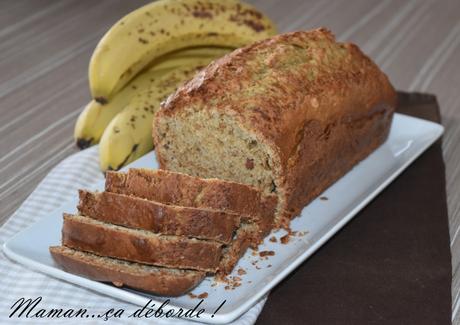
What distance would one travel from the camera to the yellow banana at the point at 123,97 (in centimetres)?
416

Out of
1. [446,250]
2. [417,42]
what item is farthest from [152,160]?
[417,42]

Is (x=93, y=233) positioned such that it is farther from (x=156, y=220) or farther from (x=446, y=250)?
(x=446, y=250)

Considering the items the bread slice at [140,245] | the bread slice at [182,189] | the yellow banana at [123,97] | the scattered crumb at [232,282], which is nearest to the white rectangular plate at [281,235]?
the scattered crumb at [232,282]

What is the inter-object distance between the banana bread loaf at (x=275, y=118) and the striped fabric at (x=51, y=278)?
538mm

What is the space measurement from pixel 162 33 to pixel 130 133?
1.88 ft

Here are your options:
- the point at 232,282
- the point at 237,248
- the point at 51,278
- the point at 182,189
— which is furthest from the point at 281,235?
the point at 51,278

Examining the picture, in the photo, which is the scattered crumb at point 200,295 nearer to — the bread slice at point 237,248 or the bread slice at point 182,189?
the bread slice at point 237,248

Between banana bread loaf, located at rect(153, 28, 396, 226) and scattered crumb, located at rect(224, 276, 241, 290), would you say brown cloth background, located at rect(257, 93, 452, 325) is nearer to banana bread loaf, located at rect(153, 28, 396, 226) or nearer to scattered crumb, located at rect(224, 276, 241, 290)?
scattered crumb, located at rect(224, 276, 241, 290)

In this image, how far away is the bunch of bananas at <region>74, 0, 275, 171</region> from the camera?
3.92 meters

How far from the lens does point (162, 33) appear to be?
409 centimetres

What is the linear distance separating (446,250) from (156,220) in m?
1.27

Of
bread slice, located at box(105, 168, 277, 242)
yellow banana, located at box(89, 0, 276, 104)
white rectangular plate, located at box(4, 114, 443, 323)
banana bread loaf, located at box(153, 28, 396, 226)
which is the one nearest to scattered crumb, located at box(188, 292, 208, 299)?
white rectangular plate, located at box(4, 114, 443, 323)

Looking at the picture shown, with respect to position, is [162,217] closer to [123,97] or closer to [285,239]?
[285,239]

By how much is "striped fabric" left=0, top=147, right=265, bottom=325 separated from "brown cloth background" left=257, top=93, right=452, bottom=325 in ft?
0.70
